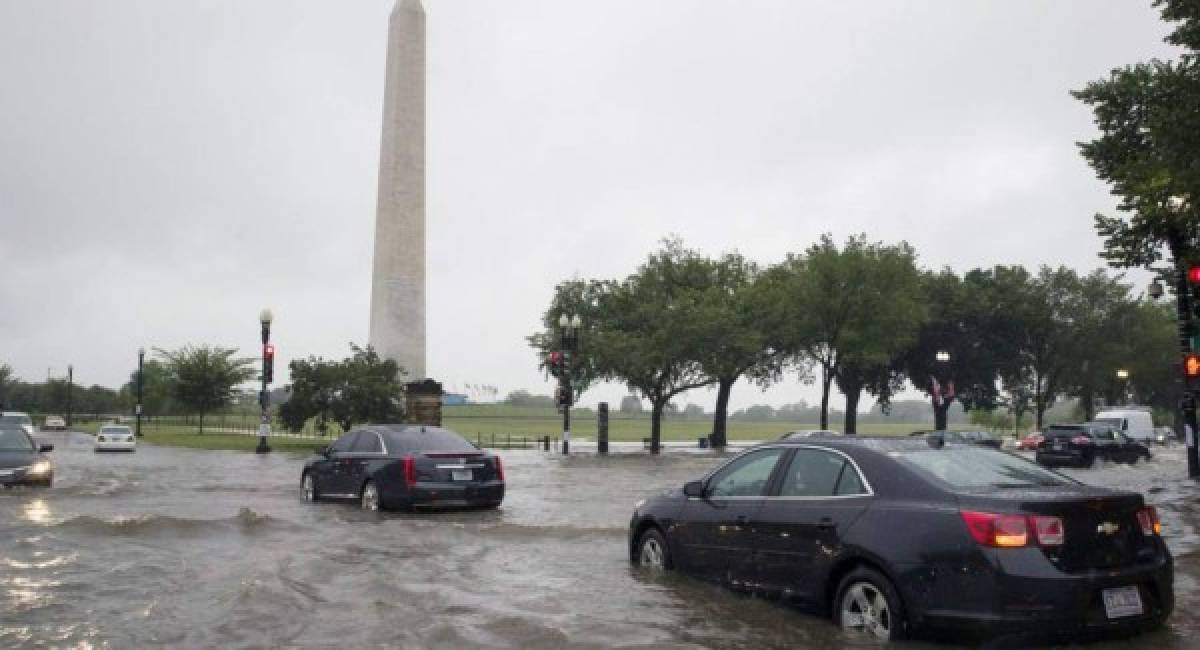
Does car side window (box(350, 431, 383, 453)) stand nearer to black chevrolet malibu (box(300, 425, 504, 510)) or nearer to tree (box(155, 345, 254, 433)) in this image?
black chevrolet malibu (box(300, 425, 504, 510))

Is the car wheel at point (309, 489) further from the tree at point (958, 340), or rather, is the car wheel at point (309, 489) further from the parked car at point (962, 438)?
the tree at point (958, 340)

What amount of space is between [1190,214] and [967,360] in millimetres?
54743

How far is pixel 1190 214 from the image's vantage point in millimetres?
18828

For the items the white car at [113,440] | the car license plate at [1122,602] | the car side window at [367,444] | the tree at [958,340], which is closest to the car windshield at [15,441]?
the car side window at [367,444]

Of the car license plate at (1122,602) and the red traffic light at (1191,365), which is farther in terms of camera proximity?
the red traffic light at (1191,365)

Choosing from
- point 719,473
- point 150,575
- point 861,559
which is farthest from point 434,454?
point 861,559

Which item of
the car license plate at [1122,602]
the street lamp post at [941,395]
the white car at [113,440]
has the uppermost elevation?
the street lamp post at [941,395]

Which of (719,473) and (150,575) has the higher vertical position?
(719,473)

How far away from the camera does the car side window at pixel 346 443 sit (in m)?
17.3

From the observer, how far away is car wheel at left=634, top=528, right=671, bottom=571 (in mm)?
9495

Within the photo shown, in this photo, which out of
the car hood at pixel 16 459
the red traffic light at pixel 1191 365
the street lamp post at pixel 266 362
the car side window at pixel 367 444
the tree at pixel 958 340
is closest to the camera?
the car side window at pixel 367 444

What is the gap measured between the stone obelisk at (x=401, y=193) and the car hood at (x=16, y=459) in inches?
897

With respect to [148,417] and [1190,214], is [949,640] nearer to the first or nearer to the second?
[1190,214]

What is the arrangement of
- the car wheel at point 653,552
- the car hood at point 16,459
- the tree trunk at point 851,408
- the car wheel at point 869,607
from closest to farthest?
the car wheel at point 869,607, the car wheel at point 653,552, the car hood at point 16,459, the tree trunk at point 851,408
